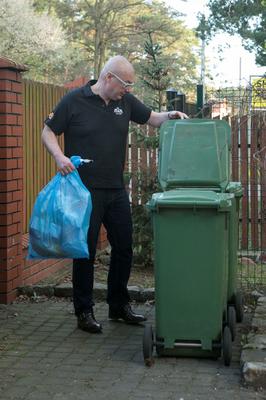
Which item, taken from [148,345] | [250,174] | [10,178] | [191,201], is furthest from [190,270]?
[250,174]

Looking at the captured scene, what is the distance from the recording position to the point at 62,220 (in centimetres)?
494

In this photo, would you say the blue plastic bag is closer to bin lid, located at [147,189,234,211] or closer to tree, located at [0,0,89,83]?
bin lid, located at [147,189,234,211]

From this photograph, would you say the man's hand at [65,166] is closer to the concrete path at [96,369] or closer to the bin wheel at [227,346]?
the concrete path at [96,369]

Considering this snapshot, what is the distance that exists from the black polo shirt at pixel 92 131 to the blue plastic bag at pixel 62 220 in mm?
206

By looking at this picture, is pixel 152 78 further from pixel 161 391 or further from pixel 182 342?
pixel 161 391

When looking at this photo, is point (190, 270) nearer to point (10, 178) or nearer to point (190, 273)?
point (190, 273)

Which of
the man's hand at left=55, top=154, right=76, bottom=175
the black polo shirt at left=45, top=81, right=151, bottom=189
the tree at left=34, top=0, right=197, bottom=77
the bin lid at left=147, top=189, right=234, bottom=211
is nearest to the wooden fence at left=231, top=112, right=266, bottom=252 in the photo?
the black polo shirt at left=45, top=81, right=151, bottom=189

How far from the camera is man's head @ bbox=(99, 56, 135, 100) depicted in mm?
5203

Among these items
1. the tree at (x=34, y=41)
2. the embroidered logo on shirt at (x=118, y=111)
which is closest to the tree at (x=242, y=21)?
the tree at (x=34, y=41)

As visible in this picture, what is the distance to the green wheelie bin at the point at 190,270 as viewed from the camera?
14.8 feet

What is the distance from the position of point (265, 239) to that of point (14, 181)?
3.38m

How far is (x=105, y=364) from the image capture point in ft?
15.3

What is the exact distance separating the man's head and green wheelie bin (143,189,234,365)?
1.07 metres

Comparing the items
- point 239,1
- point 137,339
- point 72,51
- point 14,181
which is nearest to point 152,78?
point 14,181
